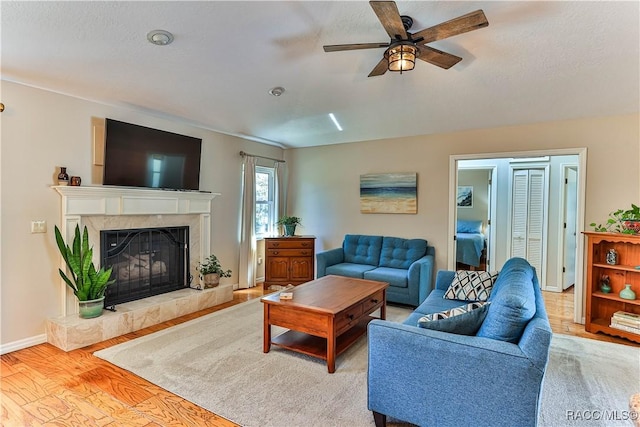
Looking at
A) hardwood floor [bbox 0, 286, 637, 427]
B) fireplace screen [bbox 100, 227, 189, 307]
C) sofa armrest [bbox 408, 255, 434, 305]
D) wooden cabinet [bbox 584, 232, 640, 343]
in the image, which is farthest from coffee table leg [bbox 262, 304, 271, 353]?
wooden cabinet [bbox 584, 232, 640, 343]

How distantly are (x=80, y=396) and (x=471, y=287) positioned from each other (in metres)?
3.36

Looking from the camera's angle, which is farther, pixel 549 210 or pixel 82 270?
pixel 549 210


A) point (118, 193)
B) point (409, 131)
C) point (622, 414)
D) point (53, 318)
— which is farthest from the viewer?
point (409, 131)

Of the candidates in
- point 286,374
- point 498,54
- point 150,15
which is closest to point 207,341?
point 286,374

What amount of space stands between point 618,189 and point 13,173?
614 centimetres

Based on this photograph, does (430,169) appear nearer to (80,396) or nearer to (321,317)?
(321,317)

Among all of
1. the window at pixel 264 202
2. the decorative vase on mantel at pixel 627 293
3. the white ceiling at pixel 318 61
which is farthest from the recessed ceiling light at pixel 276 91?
A: the decorative vase on mantel at pixel 627 293

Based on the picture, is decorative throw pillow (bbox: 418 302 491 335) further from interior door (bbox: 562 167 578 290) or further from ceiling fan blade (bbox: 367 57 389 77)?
interior door (bbox: 562 167 578 290)

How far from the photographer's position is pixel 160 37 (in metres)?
2.64

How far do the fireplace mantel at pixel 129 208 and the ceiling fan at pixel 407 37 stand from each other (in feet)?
9.44

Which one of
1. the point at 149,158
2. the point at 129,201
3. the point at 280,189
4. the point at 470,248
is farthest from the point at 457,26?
the point at 470,248

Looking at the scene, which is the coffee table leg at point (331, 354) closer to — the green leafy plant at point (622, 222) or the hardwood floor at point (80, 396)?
the hardwood floor at point (80, 396)

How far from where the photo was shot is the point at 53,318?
334cm

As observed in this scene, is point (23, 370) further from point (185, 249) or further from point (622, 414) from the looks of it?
point (622, 414)
